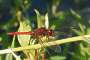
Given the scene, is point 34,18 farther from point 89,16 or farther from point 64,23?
point 89,16

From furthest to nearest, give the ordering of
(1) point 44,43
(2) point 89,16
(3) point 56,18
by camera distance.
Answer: (2) point 89,16 < (3) point 56,18 < (1) point 44,43

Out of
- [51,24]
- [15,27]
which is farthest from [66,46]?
[15,27]

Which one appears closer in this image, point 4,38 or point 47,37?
point 47,37

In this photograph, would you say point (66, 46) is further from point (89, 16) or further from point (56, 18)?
point (89, 16)

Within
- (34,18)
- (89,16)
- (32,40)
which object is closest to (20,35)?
(32,40)

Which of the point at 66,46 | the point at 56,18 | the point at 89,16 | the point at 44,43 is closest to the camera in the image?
the point at 44,43

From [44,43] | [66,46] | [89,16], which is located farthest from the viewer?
[89,16]

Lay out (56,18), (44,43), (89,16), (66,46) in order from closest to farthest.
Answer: (44,43), (66,46), (56,18), (89,16)

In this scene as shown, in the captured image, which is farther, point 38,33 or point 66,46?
point 66,46
